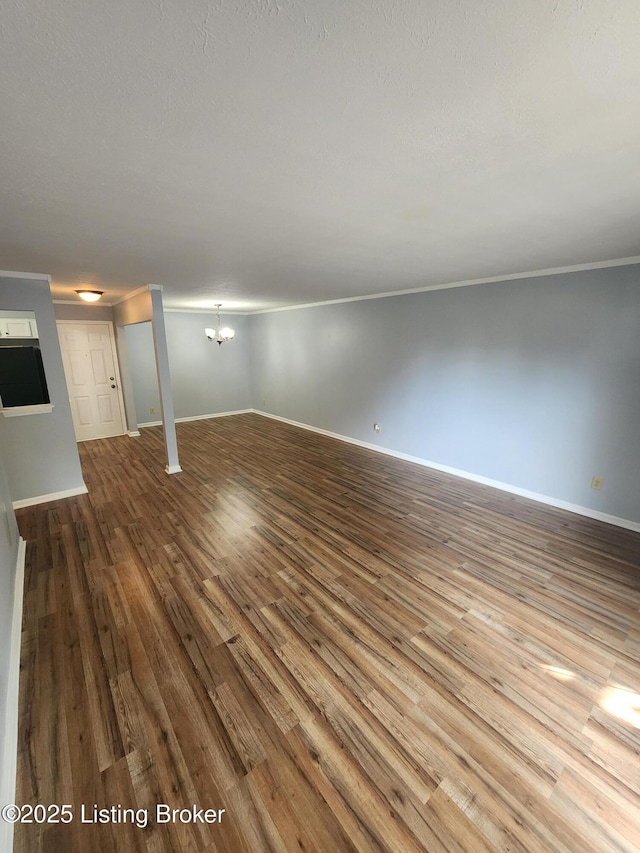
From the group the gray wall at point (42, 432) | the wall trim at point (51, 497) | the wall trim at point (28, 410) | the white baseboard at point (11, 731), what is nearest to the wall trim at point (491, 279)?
the gray wall at point (42, 432)

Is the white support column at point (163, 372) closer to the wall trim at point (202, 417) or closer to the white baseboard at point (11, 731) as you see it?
the white baseboard at point (11, 731)

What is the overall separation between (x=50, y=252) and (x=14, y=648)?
2.79 metres

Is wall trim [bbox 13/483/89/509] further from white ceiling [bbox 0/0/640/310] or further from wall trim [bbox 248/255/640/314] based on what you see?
wall trim [bbox 248/255/640/314]

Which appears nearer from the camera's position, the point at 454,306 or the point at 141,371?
the point at 454,306

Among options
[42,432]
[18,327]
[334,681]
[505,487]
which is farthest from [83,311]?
[505,487]

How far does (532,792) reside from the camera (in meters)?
1.39

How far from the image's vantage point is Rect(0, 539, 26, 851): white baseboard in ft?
4.04

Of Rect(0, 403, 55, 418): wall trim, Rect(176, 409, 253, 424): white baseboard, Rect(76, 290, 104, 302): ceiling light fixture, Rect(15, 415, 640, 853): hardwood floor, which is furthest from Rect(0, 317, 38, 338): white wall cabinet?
Rect(176, 409, 253, 424): white baseboard

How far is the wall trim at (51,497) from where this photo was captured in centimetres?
386

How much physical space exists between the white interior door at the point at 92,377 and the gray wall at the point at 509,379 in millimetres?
4048

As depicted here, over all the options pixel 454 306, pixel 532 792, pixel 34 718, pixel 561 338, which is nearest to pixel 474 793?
pixel 532 792

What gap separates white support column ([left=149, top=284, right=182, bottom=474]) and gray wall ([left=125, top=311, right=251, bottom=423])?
2.63m

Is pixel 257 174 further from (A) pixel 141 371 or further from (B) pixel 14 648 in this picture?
(A) pixel 141 371

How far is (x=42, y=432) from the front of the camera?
3.90 metres
